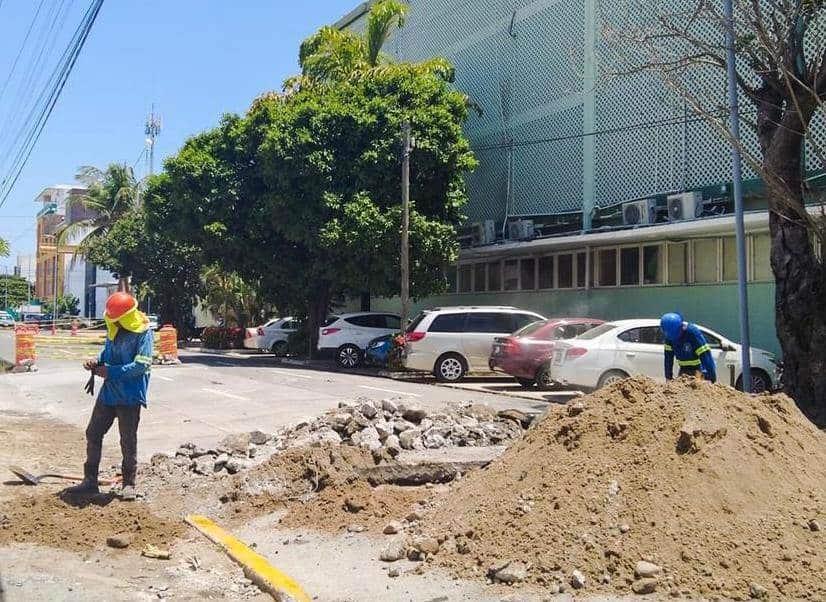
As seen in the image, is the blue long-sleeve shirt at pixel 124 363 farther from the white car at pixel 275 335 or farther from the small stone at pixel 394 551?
the white car at pixel 275 335

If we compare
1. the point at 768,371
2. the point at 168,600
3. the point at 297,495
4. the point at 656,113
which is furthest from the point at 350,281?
the point at 168,600

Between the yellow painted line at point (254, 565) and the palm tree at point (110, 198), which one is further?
the palm tree at point (110, 198)

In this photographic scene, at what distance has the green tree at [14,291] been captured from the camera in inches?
4070

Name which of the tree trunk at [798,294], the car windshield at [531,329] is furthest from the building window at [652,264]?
the tree trunk at [798,294]

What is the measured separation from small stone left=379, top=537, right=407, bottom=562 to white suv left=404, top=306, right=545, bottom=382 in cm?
1492

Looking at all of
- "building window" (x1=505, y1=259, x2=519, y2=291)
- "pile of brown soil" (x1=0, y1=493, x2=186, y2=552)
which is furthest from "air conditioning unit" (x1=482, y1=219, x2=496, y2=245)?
"pile of brown soil" (x1=0, y1=493, x2=186, y2=552)

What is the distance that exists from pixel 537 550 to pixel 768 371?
12.9 m

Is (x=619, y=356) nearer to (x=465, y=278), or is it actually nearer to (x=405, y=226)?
(x=405, y=226)

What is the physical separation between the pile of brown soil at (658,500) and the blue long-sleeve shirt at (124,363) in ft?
9.31

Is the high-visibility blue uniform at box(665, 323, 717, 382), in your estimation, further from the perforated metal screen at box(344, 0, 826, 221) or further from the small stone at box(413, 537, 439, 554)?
the perforated metal screen at box(344, 0, 826, 221)

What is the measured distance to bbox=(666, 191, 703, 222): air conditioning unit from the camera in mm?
20328

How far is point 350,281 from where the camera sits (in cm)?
2633

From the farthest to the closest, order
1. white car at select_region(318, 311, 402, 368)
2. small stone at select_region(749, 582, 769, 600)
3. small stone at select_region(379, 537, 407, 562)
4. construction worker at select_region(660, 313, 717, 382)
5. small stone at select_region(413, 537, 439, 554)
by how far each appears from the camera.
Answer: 1. white car at select_region(318, 311, 402, 368)
2. construction worker at select_region(660, 313, 717, 382)
3. small stone at select_region(379, 537, 407, 562)
4. small stone at select_region(413, 537, 439, 554)
5. small stone at select_region(749, 582, 769, 600)

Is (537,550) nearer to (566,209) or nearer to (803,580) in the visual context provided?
(803,580)
